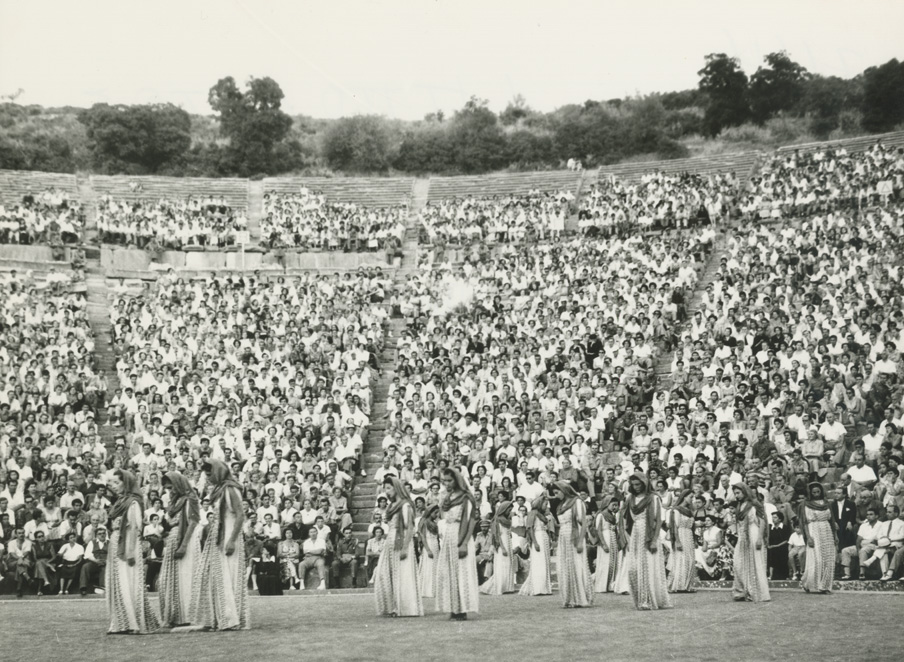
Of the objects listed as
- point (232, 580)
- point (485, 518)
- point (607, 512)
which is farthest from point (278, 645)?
point (485, 518)

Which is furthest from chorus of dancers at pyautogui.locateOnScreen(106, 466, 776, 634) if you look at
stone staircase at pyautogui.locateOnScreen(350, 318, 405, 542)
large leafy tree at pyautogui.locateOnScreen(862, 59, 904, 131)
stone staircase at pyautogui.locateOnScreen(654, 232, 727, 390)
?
large leafy tree at pyautogui.locateOnScreen(862, 59, 904, 131)

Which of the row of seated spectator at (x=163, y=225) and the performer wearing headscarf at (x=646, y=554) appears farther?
the row of seated spectator at (x=163, y=225)

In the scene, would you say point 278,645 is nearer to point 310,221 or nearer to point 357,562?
point 357,562

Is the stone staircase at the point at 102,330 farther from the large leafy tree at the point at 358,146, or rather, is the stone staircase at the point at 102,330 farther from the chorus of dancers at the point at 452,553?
the large leafy tree at the point at 358,146

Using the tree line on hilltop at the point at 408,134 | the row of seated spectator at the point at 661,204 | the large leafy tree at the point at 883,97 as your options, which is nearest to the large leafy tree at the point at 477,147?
the tree line on hilltop at the point at 408,134

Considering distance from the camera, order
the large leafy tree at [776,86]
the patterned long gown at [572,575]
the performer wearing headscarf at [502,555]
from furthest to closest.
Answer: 1. the large leafy tree at [776,86]
2. the performer wearing headscarf at [502,555]
3. the patterned long gown at [572,575]

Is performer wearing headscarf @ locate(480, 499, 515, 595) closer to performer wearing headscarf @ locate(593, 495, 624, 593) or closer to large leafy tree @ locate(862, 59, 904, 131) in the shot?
performer wearing headscarf @ locate(593, 495, 624, 593)
